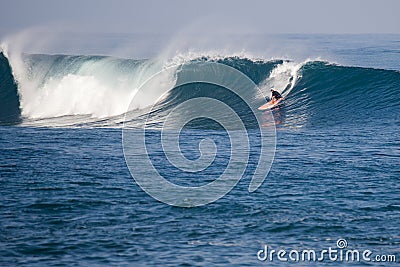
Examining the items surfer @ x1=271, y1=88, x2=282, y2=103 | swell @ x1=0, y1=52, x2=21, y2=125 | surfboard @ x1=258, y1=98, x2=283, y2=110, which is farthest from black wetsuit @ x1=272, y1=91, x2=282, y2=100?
swell @ x1=0, y1=52, x2=21, y2=125

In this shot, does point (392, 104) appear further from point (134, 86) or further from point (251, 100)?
point (134, 86)

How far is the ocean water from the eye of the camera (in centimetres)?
1267

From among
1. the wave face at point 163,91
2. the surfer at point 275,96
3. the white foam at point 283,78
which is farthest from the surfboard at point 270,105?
the white foam at point 283,78

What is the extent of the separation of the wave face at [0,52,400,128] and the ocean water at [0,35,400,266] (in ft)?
0.33

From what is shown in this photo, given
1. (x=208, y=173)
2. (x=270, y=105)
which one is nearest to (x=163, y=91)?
(x=270, y=105)

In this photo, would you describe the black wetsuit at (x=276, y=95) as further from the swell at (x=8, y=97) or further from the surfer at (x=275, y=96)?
the swell at (x=8, y=97)

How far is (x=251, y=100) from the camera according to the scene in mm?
31062

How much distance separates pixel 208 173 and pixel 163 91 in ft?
51.8

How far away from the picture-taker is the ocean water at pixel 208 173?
41.6 ft

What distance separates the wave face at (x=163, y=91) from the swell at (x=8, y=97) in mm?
20

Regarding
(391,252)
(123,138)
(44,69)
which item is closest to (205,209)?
(391,252)

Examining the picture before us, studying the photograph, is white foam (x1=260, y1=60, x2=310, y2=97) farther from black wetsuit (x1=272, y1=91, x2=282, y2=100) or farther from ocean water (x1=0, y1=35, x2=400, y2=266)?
black wetsuit (x1=272, y1=91, x2=282, y2=100)

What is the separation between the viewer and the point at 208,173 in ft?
59.1

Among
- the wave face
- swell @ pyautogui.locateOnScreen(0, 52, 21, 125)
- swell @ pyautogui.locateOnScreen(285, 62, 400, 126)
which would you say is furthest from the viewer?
swell @ pyautogui.locateOnScreen(0, 52, 21, 125)
